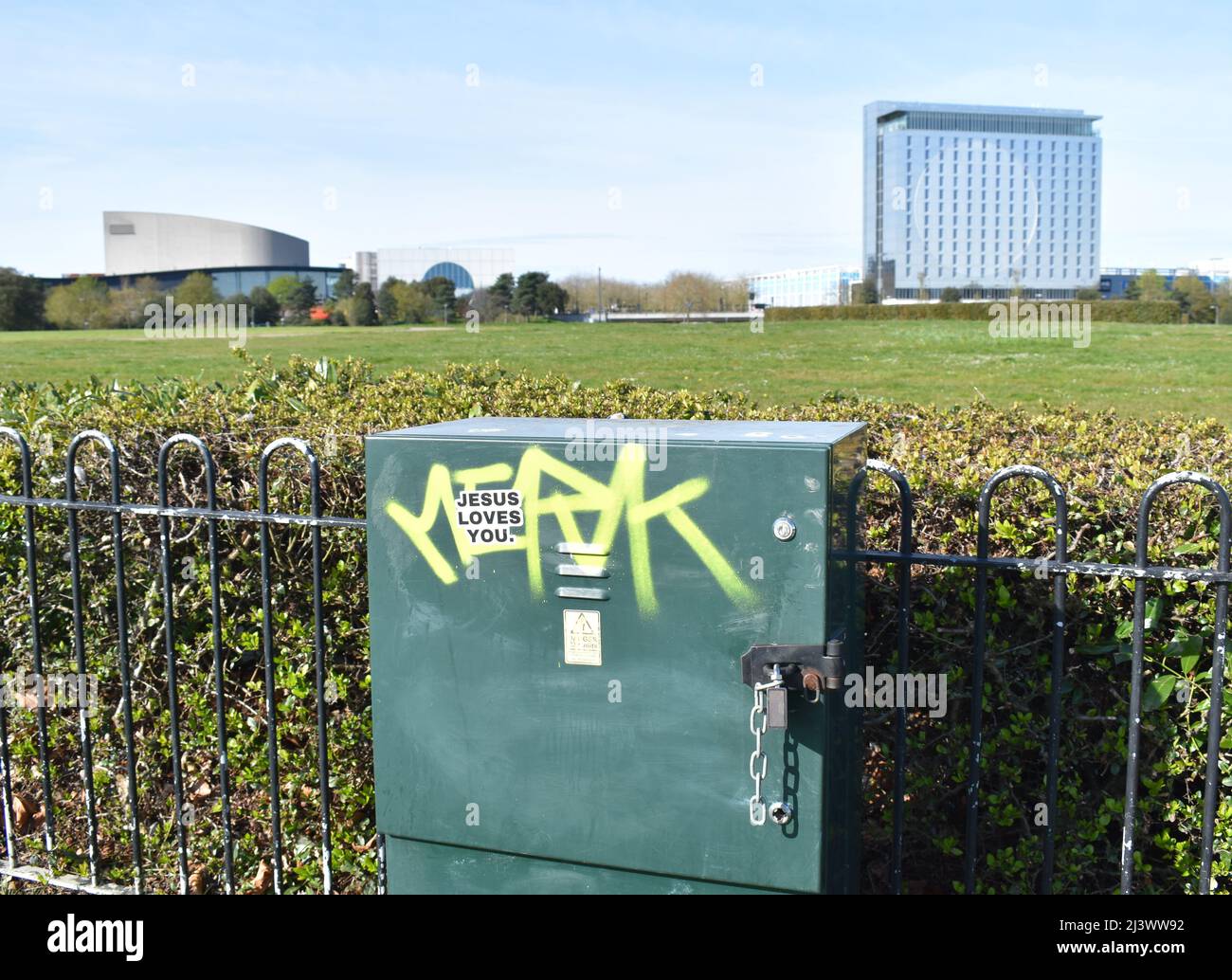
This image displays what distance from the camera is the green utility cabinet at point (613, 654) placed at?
2.64m

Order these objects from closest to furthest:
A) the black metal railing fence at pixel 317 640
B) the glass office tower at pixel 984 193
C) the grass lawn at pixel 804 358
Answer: the black metal railing fence at pixel 317 640, the grass lawn at pixel 804 358, the glass office tower at pixel 984 193

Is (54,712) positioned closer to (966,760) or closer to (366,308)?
(966,760)

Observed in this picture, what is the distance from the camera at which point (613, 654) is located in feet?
9.12

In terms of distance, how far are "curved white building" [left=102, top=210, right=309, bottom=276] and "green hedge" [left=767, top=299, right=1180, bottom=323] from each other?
232 feet

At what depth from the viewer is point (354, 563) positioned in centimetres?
387

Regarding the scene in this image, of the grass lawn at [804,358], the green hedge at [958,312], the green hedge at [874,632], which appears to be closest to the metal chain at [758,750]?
the green hedge at [874,632]

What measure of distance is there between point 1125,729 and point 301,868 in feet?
9.69

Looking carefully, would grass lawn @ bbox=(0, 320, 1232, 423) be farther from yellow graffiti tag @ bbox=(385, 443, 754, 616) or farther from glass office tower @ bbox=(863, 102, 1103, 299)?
glass office tower @ bbox=(863, 102, 1103, 299)

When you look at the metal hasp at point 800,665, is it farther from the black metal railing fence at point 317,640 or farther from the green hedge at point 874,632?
the green hedge at point 874,632

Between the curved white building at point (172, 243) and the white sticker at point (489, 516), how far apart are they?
113 meters

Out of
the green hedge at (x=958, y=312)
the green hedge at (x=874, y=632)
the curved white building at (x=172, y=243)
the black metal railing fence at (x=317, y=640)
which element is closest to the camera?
the black metal railing fence at (x=317, y=640)

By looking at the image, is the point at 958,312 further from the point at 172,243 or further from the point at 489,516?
the point at 172,243
